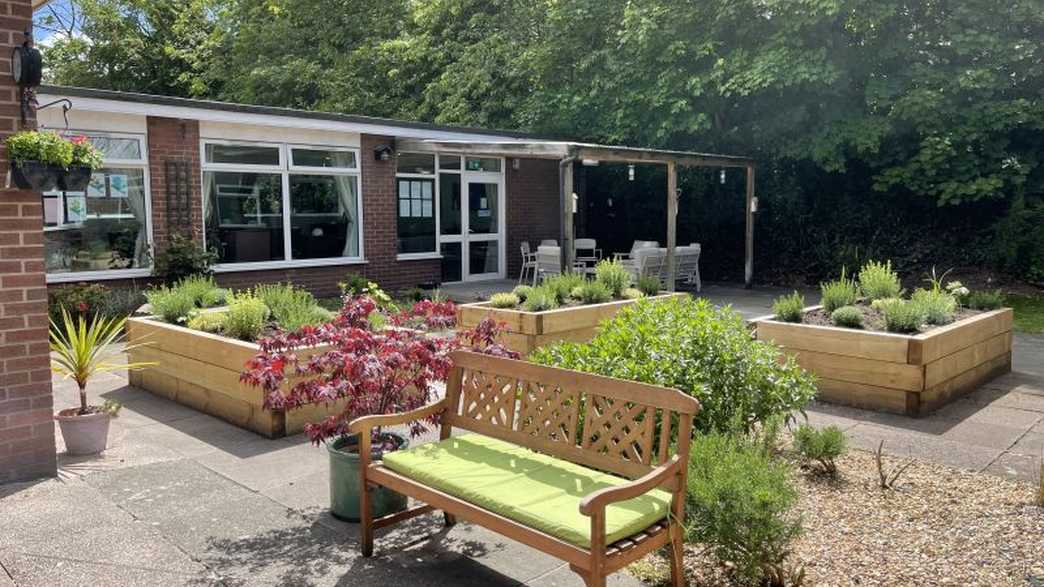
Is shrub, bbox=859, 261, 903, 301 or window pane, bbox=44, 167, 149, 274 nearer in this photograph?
shrub, bbox=859, 261, 903, 301

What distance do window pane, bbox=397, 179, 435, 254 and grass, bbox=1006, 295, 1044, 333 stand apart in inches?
379

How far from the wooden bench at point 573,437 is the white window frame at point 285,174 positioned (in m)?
8.92

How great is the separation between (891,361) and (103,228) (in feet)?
32.1

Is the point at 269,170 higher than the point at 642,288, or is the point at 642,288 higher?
the point at 269,170

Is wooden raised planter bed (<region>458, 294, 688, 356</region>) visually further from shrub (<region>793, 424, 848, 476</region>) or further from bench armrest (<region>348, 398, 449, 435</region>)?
bench armrest (<region>348, 398, 449, 435</region>)

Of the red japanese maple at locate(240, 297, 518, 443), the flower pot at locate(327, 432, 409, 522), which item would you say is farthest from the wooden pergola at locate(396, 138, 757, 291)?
the flower pot at locate(327, 432, 409, 522)

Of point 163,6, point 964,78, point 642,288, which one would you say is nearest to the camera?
point 642,288

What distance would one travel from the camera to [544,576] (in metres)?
3.66

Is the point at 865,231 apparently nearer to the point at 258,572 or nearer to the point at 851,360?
the point at 851,360

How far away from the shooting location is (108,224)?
11.1 metres

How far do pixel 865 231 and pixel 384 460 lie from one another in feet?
48.8

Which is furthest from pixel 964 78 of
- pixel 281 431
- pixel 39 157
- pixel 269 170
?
pixel 39 157

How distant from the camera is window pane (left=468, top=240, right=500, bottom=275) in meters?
16.3

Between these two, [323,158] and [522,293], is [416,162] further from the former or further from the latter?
[522,293]
